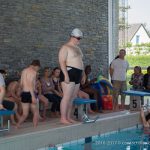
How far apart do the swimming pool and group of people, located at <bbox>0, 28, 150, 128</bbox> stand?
0.48 metres

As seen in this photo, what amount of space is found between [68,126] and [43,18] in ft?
13.0

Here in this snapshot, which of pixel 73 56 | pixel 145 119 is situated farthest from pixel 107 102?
pixel 73 56

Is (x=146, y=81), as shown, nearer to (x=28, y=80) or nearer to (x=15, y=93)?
(x=15, y=93)

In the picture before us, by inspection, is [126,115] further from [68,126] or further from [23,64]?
[23,64]

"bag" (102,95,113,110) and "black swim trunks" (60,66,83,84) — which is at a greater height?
"black swim trunks" (60,66,83,84)

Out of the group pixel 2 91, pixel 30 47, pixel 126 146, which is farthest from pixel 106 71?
pixel 2 91

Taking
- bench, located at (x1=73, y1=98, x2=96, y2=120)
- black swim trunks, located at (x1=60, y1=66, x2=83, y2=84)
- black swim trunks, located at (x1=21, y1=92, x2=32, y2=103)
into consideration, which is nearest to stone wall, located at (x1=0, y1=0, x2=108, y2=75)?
bench, located at (x1=73, y1=98, x2=96, y2=120)

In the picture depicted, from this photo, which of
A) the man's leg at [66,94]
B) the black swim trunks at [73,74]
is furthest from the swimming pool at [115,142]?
the black swim trunks at [73,74]

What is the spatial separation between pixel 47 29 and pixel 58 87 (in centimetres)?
205

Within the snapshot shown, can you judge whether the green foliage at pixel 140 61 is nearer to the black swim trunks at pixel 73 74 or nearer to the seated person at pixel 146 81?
the seated person at pixel 146 81

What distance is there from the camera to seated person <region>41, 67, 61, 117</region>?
7.86 metres

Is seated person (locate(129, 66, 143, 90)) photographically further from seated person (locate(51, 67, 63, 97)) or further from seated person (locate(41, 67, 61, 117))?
seated person (locate(41, 67, 61, 117))

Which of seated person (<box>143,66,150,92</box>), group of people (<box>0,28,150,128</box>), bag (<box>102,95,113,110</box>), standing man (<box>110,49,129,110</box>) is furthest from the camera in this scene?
seated person (<box>143,66,150,92</box>)

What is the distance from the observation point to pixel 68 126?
6438 mm
